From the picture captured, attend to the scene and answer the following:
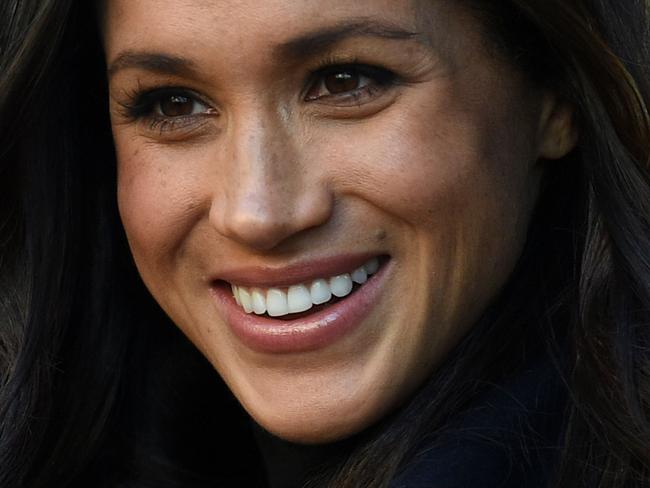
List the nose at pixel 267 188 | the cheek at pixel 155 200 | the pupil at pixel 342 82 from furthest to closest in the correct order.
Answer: the cheek at pixel 155 200, the pupil at pixel 342 82, the nose at pixel 267 188

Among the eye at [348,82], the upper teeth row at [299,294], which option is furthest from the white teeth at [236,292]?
the eye at [348,82]

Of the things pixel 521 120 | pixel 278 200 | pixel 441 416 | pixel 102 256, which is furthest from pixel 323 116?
pixel 102 256

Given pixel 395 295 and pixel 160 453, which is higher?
pixel 395 295

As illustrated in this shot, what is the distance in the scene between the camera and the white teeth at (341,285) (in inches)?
119

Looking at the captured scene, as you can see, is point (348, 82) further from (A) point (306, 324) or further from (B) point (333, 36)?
(A) point (306, 324)

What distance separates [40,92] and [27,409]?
69 cm

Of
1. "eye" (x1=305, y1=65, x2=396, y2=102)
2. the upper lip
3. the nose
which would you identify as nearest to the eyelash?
"eye" (x1=305, y1=65, x2=396, y2=102)

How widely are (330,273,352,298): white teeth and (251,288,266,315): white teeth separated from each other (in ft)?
0.48

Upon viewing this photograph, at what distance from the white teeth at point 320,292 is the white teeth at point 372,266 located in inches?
3.3

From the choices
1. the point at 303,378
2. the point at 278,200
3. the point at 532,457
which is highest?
the point at 278,200

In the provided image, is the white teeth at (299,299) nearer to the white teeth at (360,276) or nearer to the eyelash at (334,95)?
the white teeth at (360,276)

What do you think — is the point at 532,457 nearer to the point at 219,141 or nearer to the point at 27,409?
the point at 219,141

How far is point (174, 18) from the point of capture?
300 cm

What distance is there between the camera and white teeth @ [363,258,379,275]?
9.88 ft
